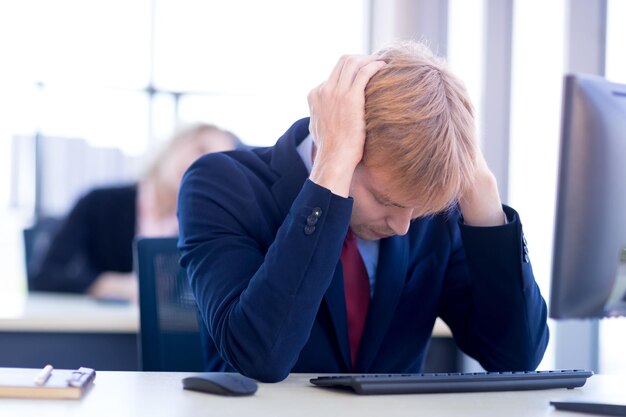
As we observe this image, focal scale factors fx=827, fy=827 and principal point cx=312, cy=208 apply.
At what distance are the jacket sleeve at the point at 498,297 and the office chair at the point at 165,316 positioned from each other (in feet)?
1.71

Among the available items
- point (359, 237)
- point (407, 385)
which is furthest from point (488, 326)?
point (407, 385)

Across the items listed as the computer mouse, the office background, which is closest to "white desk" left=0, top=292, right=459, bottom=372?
the computer mouse

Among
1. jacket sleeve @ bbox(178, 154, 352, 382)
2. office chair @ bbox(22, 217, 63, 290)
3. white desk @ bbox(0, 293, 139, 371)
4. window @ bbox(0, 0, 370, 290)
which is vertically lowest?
white desk @ bbox(0, 293, 139, 371)

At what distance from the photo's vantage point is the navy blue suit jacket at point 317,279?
118 cm

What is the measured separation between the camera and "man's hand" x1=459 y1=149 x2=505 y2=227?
136 cm

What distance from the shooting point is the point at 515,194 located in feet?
9.45

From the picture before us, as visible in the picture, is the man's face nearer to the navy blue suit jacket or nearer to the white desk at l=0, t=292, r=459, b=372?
the navy blue suit jacket

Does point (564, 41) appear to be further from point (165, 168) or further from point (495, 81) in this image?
point (165, 168)

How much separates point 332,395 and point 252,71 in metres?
4.02

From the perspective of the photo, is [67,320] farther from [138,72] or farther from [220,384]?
[138,72]

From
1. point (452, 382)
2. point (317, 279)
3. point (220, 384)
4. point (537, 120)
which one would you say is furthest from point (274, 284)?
point (537, 120)

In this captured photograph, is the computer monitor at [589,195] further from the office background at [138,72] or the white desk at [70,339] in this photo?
the office background at [138,72]

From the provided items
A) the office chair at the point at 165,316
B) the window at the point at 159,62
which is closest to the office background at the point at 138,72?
the window at the point at 159,62

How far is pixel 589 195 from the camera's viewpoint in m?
1.16
